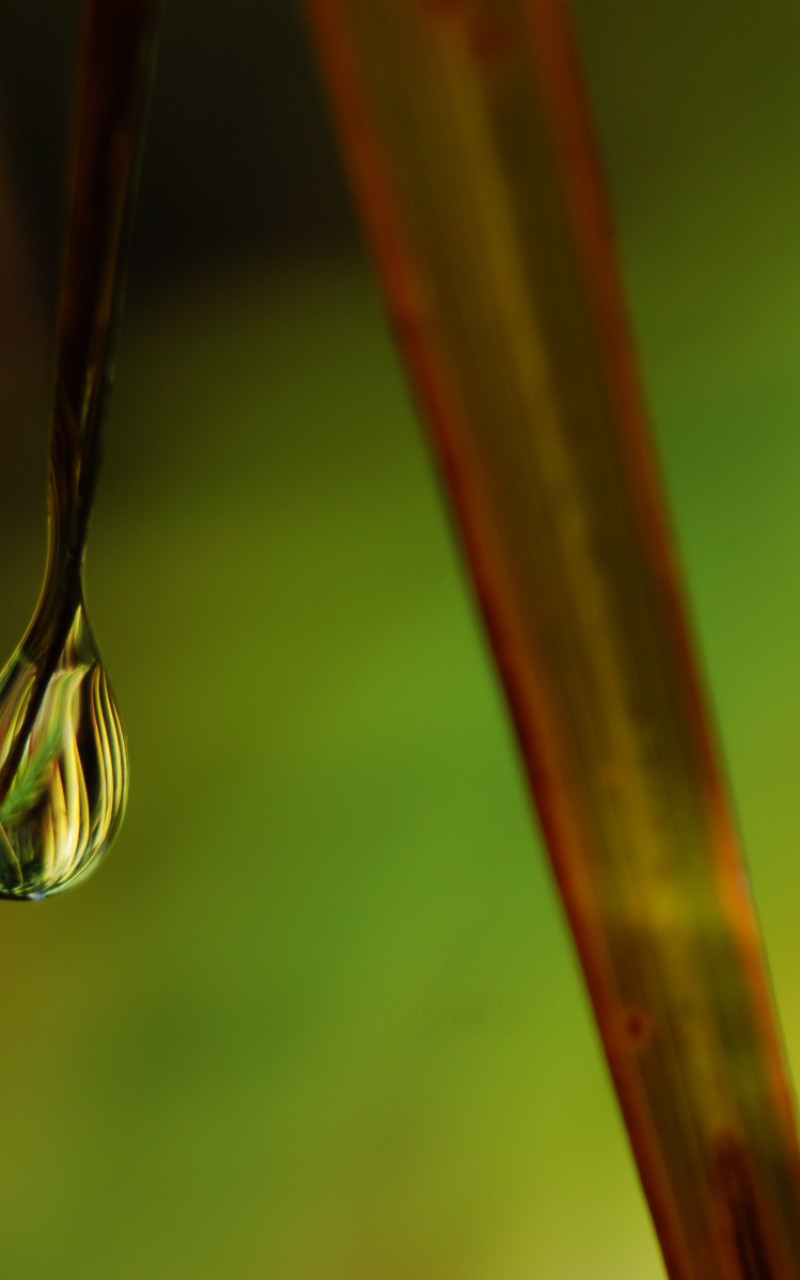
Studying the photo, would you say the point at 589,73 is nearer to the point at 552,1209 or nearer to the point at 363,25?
the point at 363,25

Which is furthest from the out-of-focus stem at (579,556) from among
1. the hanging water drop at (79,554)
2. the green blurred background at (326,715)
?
the green blurred background at (326,715)

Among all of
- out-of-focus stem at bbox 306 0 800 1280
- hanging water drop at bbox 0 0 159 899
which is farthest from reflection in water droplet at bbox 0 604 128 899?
out-of-focus stem at bbox 306 0 800 1280

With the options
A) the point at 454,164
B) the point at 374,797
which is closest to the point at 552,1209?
the point at 374,797

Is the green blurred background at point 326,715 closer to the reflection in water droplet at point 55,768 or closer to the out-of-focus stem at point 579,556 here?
the reflection in water droplet at point 55,768

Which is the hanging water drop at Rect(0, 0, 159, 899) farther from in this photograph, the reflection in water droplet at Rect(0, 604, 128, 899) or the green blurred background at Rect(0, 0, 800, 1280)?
the green blurred background at Rect(0, 0, 800, 1280)

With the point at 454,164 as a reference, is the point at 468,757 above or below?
below

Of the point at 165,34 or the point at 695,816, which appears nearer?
the point at 695,816

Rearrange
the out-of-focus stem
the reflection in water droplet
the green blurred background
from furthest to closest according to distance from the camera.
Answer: the green blurred background
the reflection in water droplet
the out-of-focus stem
